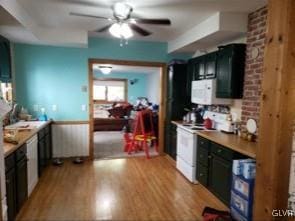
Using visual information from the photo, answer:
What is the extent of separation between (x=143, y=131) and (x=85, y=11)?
286 centimetres

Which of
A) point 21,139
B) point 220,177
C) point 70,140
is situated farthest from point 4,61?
point 220,177

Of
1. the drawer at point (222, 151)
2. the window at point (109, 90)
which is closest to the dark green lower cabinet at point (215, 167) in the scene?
the drawer at point (222, 151)

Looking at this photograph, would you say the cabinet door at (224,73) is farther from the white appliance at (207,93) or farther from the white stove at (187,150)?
the white stove at (187,150)

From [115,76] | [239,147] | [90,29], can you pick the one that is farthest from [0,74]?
[115,76]

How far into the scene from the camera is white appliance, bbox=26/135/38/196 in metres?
2.92

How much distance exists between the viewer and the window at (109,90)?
10.2m

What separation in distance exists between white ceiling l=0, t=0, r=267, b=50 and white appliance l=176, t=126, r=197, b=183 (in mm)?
1797

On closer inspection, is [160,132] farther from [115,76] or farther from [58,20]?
[115,76]

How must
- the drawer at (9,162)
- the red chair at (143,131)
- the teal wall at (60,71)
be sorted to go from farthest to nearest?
the red chair at (143,131)
the teal wall at (60,71)
the drawer at (9,162)

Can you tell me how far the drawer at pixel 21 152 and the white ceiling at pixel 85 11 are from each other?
151cm

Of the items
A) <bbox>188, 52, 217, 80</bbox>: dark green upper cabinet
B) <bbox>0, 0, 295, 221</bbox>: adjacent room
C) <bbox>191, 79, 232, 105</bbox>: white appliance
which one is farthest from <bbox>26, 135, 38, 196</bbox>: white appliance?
<bbox>188, 52, 217, 80</bbox>: dark green upper cabinet

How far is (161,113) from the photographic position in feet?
16.6

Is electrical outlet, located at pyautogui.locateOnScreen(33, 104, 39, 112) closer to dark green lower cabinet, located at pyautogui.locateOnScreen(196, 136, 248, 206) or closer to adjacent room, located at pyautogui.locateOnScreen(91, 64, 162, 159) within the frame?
adjacent room, located at pyautogui.locateOnScreen(91, 64, 162, 159)

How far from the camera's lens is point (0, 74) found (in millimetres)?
3227
